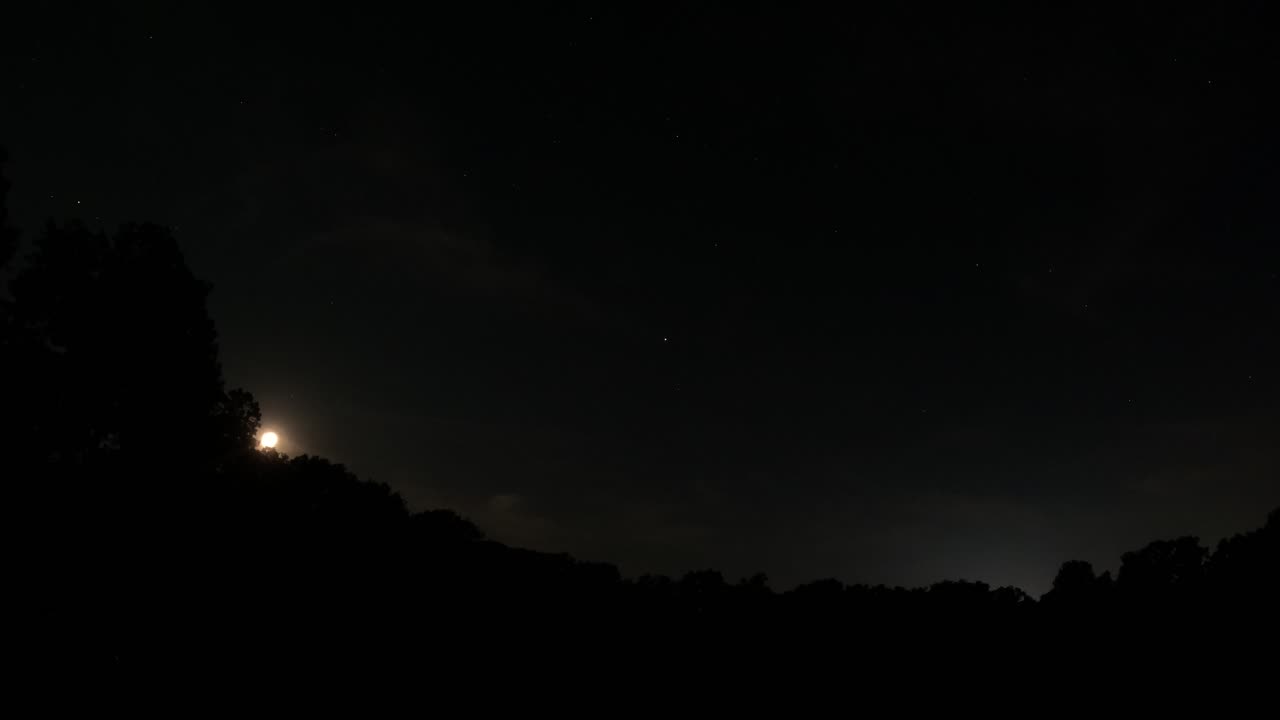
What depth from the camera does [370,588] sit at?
17.2 metres

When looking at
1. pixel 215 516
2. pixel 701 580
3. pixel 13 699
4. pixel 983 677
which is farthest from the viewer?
pixel 701 580

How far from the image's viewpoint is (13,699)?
43.4 feet

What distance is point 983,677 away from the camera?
52.7 feet

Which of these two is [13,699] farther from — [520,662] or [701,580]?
[701,580]

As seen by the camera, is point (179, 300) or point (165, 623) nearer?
point (165, 623)

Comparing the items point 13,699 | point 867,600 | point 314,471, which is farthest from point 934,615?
point 13,699

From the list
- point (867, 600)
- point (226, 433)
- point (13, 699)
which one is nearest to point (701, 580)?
point (867, 600)

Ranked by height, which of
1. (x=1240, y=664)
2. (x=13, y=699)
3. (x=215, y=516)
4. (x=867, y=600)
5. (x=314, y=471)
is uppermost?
(x=314, y=471)

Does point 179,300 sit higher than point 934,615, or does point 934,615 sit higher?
point 179,300

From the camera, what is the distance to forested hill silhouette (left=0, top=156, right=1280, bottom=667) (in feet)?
50.1

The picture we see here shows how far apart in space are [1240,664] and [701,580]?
9.76 m

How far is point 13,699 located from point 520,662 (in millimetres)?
8185

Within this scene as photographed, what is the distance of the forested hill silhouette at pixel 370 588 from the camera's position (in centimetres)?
1528

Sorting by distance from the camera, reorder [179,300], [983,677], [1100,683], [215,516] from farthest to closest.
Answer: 1. [179,300]
2. [215,516]
3. [983,677]
4. [1100,683]
